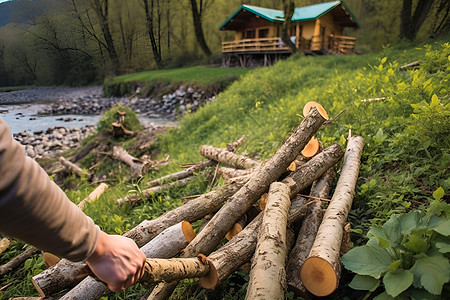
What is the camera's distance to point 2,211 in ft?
2.93

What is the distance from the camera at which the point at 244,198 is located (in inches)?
106

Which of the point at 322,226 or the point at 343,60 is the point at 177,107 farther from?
the point at 322,226

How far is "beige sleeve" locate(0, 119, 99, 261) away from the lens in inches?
35.0

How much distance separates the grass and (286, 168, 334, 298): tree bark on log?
12997mm

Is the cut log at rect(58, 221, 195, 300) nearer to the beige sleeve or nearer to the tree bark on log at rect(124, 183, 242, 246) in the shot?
the tree bark on log at rect(124, 183, 242, 246)

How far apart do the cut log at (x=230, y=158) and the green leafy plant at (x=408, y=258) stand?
212 centimetres

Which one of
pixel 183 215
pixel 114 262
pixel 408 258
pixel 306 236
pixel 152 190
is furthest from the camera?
pixel 152 190

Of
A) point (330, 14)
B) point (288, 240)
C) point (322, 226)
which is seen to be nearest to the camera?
point (322, 226)

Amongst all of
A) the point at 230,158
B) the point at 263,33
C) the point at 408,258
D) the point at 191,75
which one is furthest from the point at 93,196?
the point at 263,33

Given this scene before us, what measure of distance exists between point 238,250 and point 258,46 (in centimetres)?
2012

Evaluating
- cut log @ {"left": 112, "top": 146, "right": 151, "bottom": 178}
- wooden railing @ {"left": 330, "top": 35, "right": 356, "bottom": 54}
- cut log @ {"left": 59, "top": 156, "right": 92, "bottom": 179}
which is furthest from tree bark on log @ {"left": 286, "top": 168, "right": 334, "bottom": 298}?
wooden railing @ {"left": 330, "top": 35, "right": 356, "bottom": 54}

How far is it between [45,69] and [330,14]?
23688mm

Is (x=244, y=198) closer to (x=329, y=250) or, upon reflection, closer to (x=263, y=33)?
(x=329, y=250)

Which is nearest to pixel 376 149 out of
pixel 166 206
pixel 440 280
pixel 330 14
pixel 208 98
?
pixel 440 280
